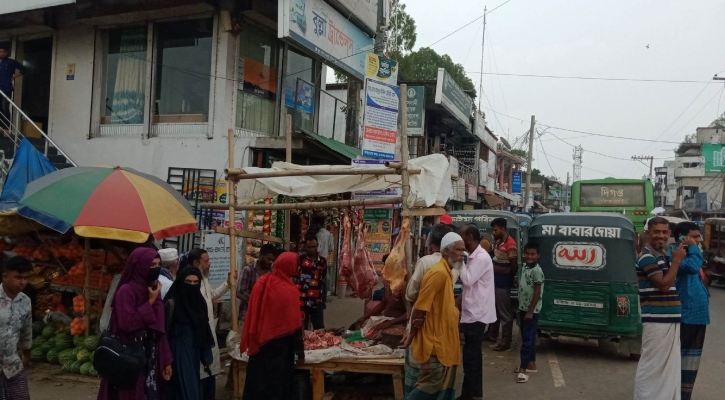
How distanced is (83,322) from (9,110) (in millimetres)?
6774

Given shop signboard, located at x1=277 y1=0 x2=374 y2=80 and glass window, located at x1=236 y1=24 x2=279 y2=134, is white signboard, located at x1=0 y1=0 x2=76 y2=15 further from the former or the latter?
shop signboard, located at x1=277 y1=0 x2=374 y2=80

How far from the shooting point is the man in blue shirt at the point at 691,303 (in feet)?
17.2

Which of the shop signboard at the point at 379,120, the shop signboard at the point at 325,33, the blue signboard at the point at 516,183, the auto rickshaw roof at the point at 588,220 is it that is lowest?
the auto rickshaw roof at the point at 588,220

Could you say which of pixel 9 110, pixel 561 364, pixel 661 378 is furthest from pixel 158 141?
pixel 661 378

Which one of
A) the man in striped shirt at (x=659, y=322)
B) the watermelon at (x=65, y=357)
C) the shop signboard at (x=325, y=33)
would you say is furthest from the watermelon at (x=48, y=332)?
the man in striped shirt at (x=659, y=322)

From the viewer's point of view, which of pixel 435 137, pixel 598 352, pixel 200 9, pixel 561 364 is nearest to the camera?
pixel 561 364

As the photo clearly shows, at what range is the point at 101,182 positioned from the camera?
618cm

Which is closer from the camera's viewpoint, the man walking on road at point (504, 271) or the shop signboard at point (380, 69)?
the man walking on road at point (504, 271)

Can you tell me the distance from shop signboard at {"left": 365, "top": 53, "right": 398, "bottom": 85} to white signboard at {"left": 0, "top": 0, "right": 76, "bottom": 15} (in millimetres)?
5829

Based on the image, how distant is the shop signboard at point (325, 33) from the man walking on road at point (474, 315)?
571 cm

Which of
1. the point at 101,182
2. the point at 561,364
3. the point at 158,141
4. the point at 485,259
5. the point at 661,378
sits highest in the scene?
the point at 158,141

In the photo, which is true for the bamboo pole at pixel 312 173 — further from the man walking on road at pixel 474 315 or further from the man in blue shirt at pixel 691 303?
the man in blue shirt at pixel 691 303

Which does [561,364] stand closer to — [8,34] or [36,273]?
[36,273]

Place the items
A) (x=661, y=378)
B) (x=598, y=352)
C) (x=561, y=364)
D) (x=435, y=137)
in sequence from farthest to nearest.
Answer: (x=435, y=137) < (x=598, y=352) < (x=561, y=364) < (x=661, y=378)
